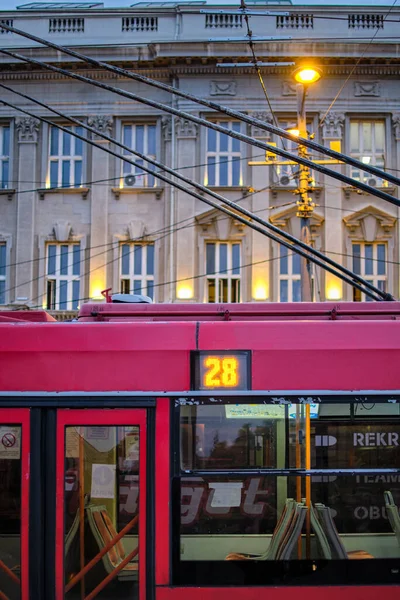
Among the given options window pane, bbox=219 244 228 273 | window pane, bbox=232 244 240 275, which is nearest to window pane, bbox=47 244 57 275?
window pane, bbox=219 244 228 273

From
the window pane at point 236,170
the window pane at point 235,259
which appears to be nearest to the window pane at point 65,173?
the window pane at point 236,170

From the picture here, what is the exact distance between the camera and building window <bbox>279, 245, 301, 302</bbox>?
23125 millimetres

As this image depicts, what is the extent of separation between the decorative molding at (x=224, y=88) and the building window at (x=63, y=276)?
6.71 m

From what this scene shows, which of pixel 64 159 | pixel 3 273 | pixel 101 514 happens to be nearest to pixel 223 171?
pixel 64 159

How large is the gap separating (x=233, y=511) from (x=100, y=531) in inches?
37.9

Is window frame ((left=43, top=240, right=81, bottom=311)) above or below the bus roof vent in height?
above

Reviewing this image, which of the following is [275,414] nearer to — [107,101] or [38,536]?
[38,536]

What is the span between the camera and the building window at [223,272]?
23.3 meters

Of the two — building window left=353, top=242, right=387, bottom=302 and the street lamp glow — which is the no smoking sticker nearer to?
the street lamp glow

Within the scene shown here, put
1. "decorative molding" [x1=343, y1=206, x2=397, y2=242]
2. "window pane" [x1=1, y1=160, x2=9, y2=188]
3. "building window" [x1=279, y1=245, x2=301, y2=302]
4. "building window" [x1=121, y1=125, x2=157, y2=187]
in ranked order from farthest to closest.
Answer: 1. "window pane" [x1=1, y1=160, x2=9, y2=188]
2. "building window" [x1=121, y1=125, x2=157, y2=187]
3. "decorative molding" [x1=343, y1=206, x2=397, y2=242]
4. "building window" [x1=279, y1=245, x2=301, y2=302]

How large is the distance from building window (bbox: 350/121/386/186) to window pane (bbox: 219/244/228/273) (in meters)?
4.83

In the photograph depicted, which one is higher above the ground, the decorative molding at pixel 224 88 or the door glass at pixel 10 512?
the decorative molding at pixel 224 88

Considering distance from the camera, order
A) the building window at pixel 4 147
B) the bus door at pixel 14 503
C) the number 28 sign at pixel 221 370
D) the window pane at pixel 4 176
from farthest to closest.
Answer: the building window at pixel 4 147 < the window pane at pixel 4 176 < the number 28 sign at pixel 221 370 < the bus door at pixel 14 503

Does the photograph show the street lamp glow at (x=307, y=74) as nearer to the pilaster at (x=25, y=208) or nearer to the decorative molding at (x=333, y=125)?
the decorative molding at (x=333, y=125)
